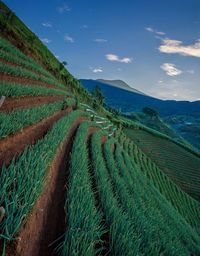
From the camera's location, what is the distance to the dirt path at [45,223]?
2.64 m

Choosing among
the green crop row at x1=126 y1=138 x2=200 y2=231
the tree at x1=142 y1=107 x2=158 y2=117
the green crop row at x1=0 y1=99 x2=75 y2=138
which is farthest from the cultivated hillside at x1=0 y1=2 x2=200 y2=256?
the tree at x1=142 y1=107 x2=158 y2=117

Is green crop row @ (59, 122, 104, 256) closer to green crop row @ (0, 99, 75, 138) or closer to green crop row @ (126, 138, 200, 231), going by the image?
green crop row @ (0, 99, 75, 138)

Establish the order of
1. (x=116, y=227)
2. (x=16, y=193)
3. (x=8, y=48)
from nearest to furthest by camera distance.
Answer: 1. (x=16, y=193)
2. (x=116, y=227)
3. (x=8, y=48)

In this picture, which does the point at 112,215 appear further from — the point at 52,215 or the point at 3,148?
the point at 3,148

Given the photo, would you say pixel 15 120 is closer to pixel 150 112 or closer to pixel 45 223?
pixel 45 223

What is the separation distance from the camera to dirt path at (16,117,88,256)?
2.64m

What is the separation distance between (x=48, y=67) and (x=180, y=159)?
24669 millimetres

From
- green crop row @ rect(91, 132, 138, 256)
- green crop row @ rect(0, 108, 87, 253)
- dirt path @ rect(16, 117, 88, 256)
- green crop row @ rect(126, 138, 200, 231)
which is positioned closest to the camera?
green crop row @ rect(0, 108, 87, 253)

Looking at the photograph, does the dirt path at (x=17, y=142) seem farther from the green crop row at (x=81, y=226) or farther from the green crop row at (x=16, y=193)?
the green crop row at (x=81, y=226)

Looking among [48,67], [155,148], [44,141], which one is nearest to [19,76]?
[44,141]

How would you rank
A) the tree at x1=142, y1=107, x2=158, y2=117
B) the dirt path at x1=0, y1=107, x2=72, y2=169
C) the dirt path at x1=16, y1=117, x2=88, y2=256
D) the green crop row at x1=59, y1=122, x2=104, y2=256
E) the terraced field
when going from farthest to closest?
the tree at x1=142, y1=107, x2=158, y2=117 → the terraced field → the dirt path at x1=0, y1=107, x2=72, y2=169 → the dirt path at x1=16, y1=117, x2=88, y2=256 → the green crop row at x1=59, y1=122, x2=104, y2=256

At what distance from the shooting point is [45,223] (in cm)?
340

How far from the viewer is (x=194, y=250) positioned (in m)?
7.81

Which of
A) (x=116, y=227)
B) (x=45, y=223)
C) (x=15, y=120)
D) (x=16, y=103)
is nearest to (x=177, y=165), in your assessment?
(x=16, y=103)
